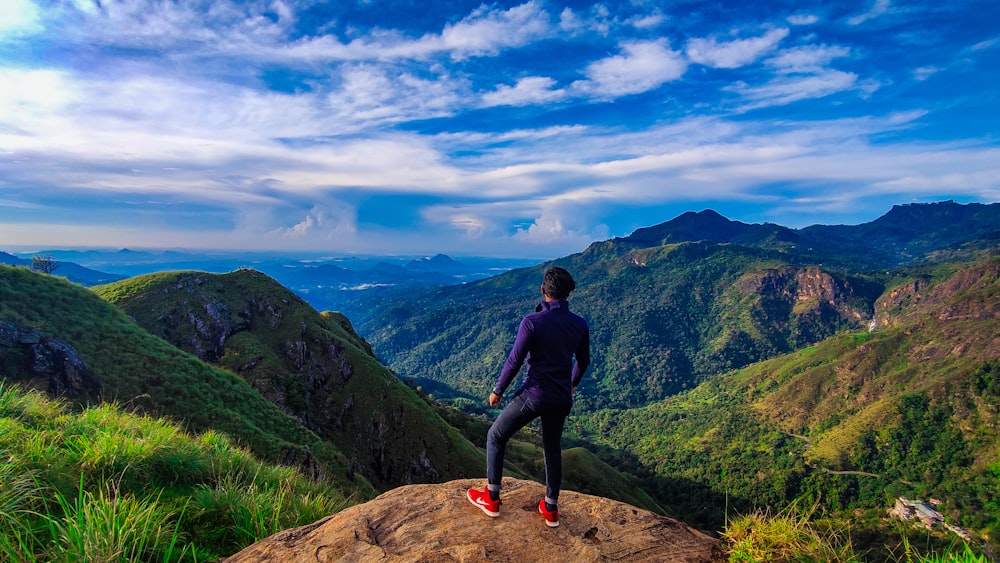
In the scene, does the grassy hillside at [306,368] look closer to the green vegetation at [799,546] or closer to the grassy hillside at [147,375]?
the grassy hillside at [147,375]

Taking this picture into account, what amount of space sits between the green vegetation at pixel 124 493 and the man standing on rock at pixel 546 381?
3.13 m

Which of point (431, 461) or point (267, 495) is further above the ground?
point (267, 495)

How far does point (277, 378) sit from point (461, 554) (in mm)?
42516

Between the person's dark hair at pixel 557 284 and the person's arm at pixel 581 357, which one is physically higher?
the person's dark hair at pixel 557 284

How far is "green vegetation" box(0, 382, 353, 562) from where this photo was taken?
Result: 4.09m

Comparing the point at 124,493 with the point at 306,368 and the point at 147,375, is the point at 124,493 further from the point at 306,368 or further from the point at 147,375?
the point at 306,368

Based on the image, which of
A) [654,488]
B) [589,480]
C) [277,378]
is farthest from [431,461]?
[654,488]

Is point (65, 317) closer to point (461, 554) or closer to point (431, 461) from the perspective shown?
point (431, 461)

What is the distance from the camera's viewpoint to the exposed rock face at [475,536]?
5.39 metres

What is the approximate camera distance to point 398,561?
529 centimetres

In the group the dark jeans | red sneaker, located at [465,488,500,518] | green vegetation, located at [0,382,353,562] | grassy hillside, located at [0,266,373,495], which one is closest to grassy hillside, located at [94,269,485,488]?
grassy hillside, located at [0,266,373,495]

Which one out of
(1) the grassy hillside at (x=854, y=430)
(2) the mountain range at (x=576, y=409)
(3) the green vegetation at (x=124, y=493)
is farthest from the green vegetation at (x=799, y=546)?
(1) the grassy hillside at (x=854, y=430)

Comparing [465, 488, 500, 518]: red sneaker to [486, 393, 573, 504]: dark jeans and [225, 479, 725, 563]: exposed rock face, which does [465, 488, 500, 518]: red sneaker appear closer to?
[225, 479, 725, 563]: exposed rock face

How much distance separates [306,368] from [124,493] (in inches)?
1730
